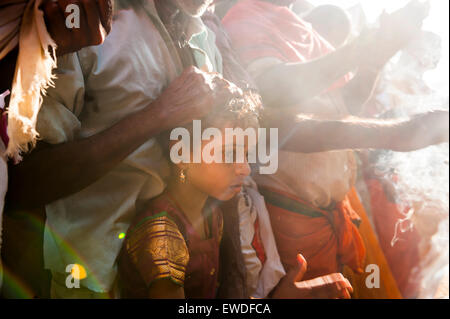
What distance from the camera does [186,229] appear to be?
104 cm

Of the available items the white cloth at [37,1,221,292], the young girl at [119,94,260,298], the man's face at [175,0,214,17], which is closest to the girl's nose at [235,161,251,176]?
the young girl at [119,94,260,298]

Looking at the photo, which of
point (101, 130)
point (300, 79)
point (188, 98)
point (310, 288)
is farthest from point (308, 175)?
point (101, 130)

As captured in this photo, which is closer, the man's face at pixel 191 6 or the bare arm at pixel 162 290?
the bare arm at pixel 162 290

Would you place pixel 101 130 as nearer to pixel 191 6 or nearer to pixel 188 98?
pixel 188 98

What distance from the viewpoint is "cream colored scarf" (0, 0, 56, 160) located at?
2.26 ft

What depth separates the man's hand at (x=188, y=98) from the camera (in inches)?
36.0

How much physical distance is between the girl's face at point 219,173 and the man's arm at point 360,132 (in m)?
0.36

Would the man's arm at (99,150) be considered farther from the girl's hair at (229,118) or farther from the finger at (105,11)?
the finger at (105,11)

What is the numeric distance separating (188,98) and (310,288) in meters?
0.64

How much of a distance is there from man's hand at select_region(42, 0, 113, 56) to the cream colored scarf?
18 mm

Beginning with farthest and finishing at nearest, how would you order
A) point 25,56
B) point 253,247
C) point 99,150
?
point 253,247 < point 99,150 < point 25,56

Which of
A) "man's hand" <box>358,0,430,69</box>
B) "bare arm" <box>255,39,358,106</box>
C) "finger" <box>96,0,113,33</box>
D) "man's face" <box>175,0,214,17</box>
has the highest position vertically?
"man's hand" <box>358,0,430,69</box>

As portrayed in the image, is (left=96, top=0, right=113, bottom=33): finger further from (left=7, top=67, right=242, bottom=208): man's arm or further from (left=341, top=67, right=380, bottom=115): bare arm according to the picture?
(left=341, top=67, right=380, bottom=115): bare arm

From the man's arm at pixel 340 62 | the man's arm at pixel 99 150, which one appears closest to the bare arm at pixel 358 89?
the man's arm at pixel 340 62
